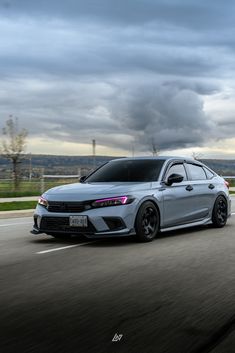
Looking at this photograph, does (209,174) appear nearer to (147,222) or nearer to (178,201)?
(178,201)

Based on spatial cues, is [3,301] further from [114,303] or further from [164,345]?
[164,345]

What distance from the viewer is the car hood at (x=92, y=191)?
10189mm

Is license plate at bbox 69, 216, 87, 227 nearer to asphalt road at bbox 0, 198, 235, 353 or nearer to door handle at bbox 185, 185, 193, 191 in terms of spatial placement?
asphalt road at bbox 0, 198, 235, 353

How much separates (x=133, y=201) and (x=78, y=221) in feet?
3.24

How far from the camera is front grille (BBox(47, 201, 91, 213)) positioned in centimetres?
1007

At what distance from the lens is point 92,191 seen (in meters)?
10.3

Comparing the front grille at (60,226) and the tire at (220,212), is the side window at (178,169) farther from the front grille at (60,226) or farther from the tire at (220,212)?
the front grille at (60,226)

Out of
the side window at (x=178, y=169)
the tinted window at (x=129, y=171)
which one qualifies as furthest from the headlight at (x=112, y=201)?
the side window at (x=178, y=169)

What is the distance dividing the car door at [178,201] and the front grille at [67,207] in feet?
5.55

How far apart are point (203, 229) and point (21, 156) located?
18813 millimetres

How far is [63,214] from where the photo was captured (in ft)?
33.3

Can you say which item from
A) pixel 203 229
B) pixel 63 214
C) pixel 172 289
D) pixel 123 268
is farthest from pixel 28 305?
pixel 203 229

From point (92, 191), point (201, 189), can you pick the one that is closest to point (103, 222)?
point (92, 191)

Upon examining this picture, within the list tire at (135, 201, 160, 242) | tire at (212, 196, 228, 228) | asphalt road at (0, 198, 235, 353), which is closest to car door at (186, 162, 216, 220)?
tire at (212, 196, 228, 228)
